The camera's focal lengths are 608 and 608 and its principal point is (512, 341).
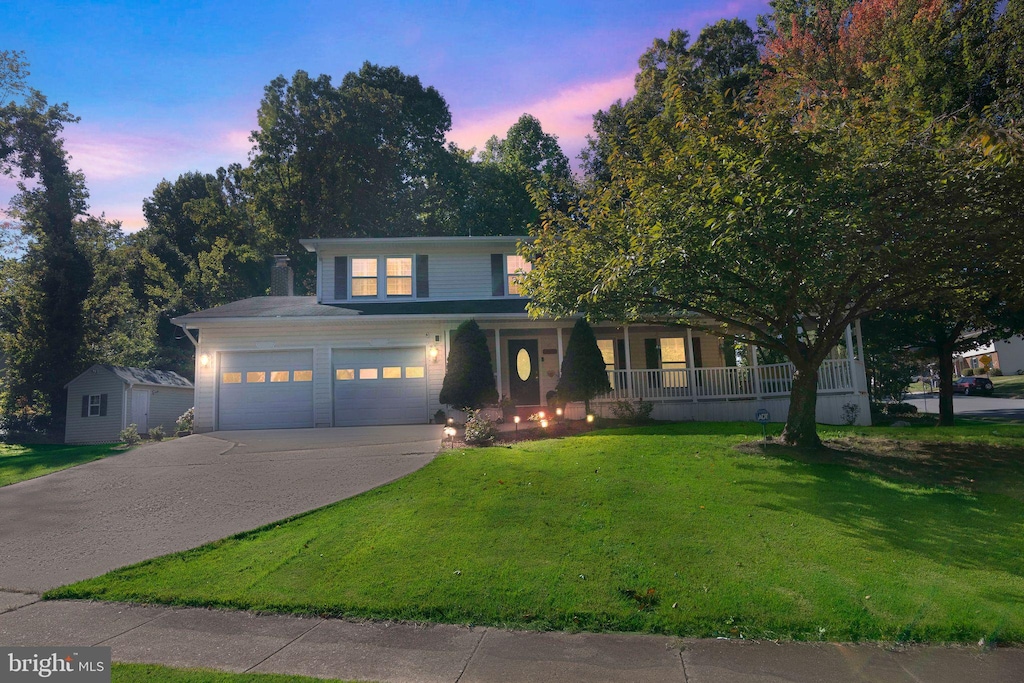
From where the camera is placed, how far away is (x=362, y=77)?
4138 centimetres

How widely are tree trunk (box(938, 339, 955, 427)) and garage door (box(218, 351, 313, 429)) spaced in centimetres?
1824

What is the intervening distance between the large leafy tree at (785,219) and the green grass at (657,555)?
292cm

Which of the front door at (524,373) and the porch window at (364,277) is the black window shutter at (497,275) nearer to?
the front door at (524,373)

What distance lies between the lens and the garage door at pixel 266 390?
59.5ft

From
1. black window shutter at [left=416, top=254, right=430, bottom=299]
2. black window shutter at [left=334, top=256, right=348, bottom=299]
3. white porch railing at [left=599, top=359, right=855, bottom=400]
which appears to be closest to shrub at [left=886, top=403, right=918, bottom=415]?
white porch railing at [left=599, top=359, right=855, bottom=400]

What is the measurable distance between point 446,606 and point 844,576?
3806 millimetres

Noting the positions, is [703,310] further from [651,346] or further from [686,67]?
[686,67]

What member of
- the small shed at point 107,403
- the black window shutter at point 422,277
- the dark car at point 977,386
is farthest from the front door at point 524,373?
the dark car at point 977,386

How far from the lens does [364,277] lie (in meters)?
20.1

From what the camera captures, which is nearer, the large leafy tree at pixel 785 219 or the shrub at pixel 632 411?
the large leafy tree at pixel 785 219

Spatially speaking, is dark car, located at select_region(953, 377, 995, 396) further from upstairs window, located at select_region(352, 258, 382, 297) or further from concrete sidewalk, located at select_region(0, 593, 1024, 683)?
concrete sidewalk, located at select_region(0, 593, 1024, 683)

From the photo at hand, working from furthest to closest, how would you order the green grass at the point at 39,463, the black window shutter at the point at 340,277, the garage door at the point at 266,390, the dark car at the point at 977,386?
the dark car at the point at 977,386 < the black window shutter at the point at 340,277 < the garage door at the point at 266,390 < the green grass at the point at 39,463

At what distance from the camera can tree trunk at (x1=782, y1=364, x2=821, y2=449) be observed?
11031 millimetres

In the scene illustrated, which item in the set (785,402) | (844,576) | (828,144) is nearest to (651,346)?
(785,402)
